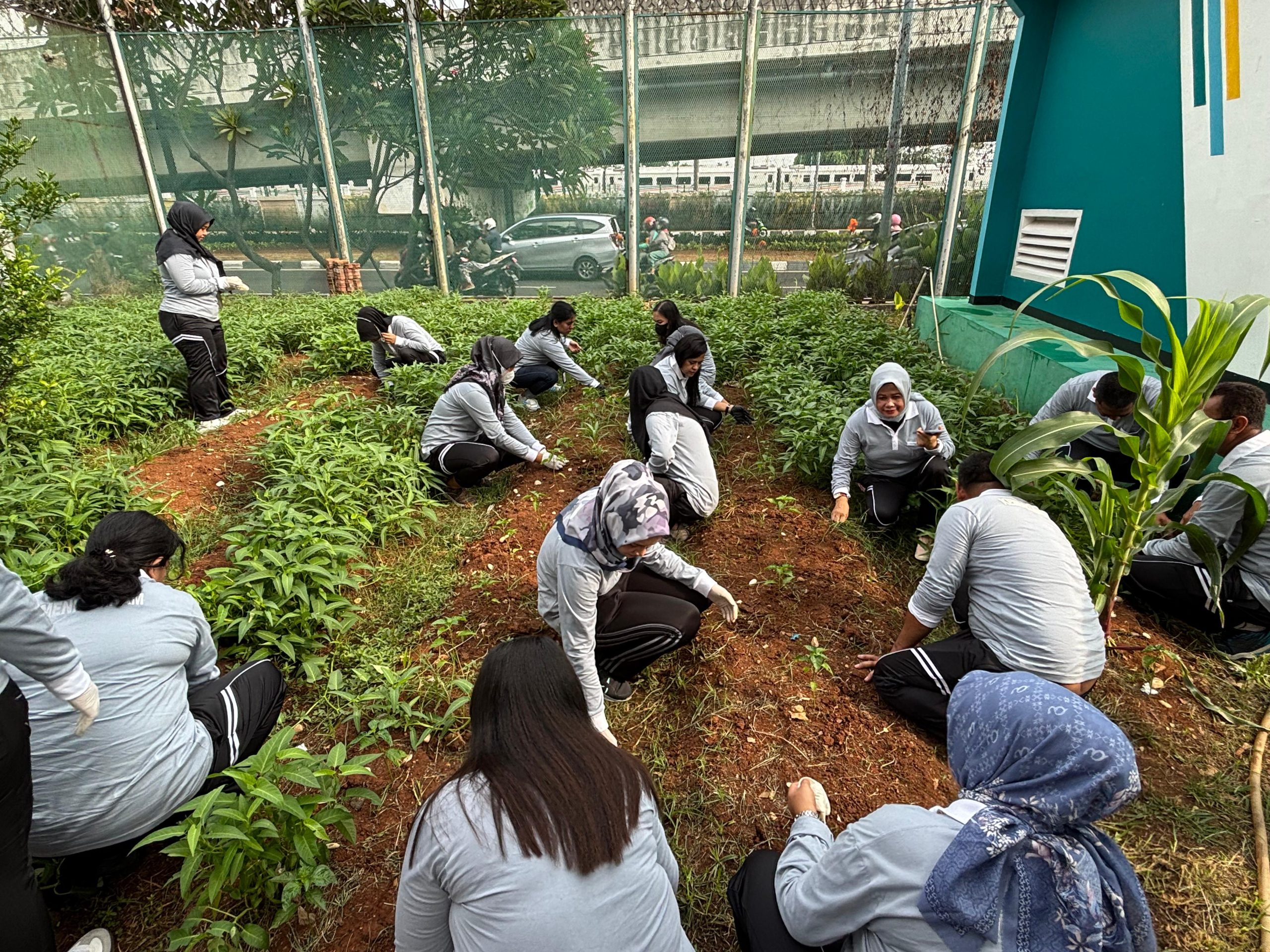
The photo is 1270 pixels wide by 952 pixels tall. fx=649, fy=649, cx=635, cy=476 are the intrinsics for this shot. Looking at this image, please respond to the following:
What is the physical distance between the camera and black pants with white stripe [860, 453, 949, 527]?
3.40m

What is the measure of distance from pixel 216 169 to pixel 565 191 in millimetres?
4954

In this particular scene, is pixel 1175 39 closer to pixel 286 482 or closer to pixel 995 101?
pixel 995 101

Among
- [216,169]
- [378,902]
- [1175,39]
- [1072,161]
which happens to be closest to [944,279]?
[1072,161]

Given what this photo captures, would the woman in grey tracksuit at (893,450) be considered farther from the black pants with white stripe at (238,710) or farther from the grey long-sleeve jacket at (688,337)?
the black pants with white stripe at (238,710)

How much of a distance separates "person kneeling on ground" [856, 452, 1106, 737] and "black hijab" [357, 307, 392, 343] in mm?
4460

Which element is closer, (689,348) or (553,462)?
(689,348)

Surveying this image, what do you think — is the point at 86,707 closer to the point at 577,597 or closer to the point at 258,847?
the point at 258,847

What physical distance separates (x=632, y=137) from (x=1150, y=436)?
7656mm

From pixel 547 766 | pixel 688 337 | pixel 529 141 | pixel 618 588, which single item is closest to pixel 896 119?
pixel 529 141

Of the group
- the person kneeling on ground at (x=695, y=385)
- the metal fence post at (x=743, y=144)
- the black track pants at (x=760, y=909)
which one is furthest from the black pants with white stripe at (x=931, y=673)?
the metal fence post at (x=743, y=144)

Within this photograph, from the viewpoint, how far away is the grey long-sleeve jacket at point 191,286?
4.28 m

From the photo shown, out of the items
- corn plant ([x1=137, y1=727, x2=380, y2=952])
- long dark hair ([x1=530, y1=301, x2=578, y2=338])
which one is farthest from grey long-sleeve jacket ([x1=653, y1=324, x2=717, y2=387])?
corn plant ([x1=137, y1=727, x2=380, y2=952])

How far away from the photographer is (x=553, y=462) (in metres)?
4.09

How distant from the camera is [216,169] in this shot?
9.09m
